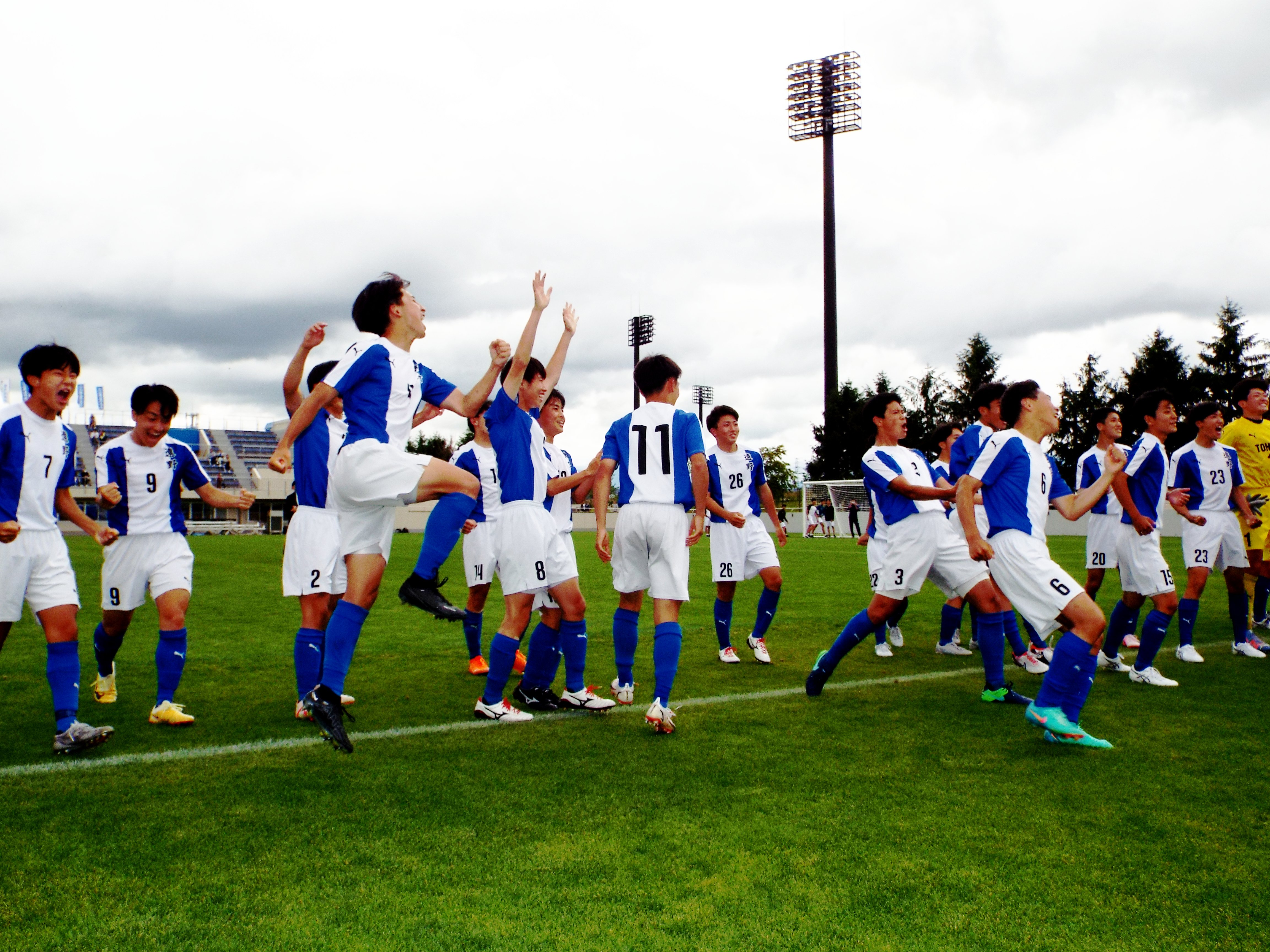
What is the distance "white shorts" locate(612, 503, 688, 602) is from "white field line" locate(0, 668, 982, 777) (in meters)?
0.93

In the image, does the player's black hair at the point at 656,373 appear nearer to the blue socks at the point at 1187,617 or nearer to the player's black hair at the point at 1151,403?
the player's black hair at the point at 1151,403

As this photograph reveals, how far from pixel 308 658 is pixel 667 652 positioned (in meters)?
2.12

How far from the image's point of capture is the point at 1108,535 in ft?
→ 25.9

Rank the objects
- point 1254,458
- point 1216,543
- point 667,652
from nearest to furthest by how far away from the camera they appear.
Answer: point 667,652, point 1216,543, point 1254,458

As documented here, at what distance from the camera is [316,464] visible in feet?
18.3

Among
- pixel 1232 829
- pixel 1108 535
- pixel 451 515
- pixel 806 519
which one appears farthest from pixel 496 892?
pixel 806 519

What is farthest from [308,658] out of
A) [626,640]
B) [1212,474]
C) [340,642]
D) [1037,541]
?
[1212,474]

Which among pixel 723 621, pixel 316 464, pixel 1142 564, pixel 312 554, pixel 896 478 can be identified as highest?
pixel 316 464

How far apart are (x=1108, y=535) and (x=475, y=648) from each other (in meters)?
5.62

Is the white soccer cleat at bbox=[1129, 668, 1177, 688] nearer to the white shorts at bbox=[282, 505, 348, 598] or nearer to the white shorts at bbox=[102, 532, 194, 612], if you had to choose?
the white shorts at bbox=[282, 505, 348, 598]

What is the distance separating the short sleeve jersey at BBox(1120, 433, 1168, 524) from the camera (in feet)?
23.1

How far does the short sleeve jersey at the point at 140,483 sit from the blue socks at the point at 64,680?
2.84 ft

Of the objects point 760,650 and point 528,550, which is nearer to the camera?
point 528,550

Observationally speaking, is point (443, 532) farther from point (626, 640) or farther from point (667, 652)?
point (667, 652)
